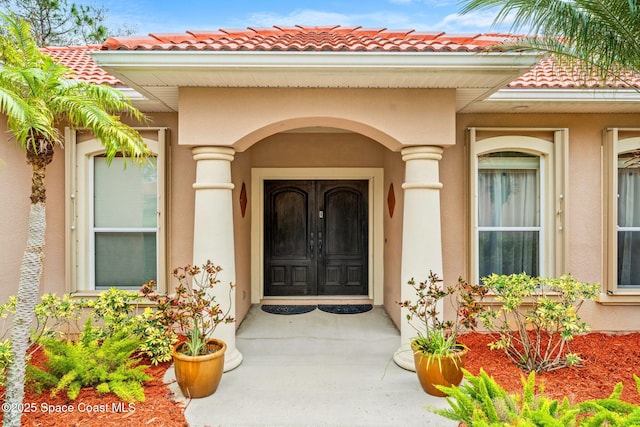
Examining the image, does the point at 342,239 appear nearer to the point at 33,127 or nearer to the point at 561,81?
the point at 561,81

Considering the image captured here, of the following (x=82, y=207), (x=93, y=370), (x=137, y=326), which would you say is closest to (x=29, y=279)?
(x=93, y=370)

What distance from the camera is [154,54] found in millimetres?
3994

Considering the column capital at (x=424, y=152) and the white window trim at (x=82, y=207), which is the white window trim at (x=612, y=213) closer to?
the column capital at (x=424, y=152)

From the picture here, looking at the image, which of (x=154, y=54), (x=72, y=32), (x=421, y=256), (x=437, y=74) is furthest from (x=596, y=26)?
(x=72, y=32)

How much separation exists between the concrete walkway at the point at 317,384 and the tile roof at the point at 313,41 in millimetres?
3672

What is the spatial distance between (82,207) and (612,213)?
7964mm

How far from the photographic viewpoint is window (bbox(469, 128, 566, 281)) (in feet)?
19.3

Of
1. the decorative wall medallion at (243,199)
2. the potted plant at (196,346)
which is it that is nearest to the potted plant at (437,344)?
the potted plant at (196,346)

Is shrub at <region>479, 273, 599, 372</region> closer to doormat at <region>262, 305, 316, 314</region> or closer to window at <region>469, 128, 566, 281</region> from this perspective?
window at <region>469, 128, 566, 281</region>

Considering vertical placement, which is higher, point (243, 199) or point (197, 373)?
point (243, 199)

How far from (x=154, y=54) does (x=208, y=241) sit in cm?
213

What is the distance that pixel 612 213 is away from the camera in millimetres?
5723

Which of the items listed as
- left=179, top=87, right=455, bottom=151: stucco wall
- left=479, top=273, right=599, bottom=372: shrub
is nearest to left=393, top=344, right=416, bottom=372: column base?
left=479, top=273, right=599, bottom=372: shrub

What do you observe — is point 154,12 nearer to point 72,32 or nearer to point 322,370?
point 72,32
